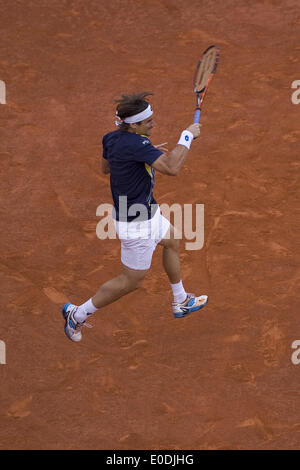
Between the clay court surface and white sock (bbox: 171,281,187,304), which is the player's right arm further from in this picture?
the clay court surface

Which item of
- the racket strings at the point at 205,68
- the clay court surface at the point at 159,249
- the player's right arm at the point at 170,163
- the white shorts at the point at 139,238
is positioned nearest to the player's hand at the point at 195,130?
the player's right arm at the point at 170,163

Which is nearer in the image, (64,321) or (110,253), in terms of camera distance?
(64,321)

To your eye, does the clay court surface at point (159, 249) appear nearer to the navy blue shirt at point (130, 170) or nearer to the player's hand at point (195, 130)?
the navy blue shirt at point (130, 170)

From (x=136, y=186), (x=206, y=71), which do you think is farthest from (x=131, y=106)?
(x=206, y=71)

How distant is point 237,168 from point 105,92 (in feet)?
6.97

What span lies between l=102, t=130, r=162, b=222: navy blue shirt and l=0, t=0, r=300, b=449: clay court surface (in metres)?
1.32

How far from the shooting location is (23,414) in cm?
544

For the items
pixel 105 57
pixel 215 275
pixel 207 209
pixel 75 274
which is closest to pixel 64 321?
pixel 75 274

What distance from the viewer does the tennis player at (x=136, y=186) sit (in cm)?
493

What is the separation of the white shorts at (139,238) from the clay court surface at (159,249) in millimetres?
936

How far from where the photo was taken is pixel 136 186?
201 inches

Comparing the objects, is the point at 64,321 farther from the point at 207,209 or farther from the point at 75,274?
the point at 207,209

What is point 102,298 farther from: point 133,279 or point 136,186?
point 136,186

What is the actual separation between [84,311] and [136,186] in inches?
46.3
